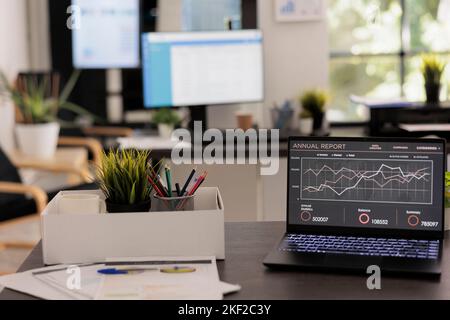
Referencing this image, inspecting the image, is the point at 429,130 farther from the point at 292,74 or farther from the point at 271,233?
the point at 271,233

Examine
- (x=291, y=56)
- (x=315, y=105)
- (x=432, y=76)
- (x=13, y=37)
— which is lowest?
(x=315, y=105)

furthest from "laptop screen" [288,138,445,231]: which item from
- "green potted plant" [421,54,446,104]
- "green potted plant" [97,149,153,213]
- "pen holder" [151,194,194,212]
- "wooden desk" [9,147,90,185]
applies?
"wooden desk" [9,147,90,185]

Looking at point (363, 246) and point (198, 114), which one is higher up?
point (198, 114)

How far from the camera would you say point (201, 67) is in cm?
362

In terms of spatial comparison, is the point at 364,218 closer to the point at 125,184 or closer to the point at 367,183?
the point at 367,183

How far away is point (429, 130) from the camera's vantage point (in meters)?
3.43

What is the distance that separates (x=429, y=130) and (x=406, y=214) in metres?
1.64

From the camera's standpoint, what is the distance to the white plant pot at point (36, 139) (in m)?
4.68

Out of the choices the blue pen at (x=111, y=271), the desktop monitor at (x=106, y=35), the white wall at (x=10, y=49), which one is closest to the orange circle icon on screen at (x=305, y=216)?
the blue pen at (x=111, y=271)

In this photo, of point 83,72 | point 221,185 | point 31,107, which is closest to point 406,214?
point 221,185

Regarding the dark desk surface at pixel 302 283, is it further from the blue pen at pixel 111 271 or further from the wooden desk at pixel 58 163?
the wooden desk at pixel 58 163

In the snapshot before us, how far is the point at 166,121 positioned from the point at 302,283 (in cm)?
205

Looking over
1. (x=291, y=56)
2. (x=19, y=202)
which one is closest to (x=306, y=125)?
(x=291, y=56)

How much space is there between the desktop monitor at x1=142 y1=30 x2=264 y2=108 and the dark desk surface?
1811 millimetres
